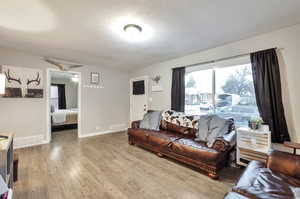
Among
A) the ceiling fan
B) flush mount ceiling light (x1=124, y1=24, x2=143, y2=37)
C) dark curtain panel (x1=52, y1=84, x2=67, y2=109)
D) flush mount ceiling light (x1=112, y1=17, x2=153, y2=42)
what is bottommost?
dark curtain panel (x1=52, y1=84, x2=67, y2=109)

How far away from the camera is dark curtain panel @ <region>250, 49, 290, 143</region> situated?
2.34m

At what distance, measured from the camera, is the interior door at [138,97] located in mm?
4926

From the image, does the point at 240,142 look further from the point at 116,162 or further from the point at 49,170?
the point at 49,170

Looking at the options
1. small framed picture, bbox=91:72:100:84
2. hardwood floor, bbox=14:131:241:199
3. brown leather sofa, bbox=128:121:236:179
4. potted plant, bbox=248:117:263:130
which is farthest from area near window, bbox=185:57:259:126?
small framed picture, bbox=91:72:100:84

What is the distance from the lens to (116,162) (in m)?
2.81

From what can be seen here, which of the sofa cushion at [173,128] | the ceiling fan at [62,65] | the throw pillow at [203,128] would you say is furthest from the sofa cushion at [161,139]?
the ceiling fan at [62,65]

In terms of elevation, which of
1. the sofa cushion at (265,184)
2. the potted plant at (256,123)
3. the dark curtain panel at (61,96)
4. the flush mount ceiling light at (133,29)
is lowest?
the sofa cushion at (265,184)

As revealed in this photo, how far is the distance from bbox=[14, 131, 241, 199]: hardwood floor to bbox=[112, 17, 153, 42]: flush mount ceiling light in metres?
2.32

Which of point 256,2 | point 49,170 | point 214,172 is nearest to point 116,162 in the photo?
point 49,170

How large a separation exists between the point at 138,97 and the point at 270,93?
372 centimetres

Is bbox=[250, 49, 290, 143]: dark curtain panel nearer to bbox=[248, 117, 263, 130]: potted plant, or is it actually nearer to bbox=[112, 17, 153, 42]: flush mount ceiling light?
bbox=[248, 117, 263, 130]: potted plant

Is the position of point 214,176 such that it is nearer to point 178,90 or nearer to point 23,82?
point 178,90

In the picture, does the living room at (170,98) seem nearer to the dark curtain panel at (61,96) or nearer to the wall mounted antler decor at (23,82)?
the wall mounted antler decor at (23,82)

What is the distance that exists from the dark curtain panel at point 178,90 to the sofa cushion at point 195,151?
1248mm
